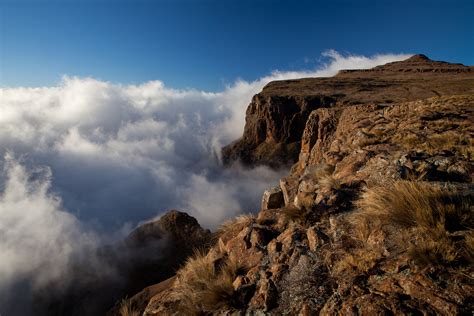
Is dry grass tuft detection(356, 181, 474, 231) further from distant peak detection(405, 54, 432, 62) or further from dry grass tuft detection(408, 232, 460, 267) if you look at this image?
distant peak detection(405, 54, 432, 62)

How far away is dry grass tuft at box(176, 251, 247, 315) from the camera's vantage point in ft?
16.0

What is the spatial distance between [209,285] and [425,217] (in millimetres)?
3866

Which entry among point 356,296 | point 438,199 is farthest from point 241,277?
point 438,199

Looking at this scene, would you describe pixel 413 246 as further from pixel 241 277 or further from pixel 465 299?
pixel 241 277

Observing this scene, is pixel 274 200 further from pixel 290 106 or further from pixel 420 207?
pixel 290 106

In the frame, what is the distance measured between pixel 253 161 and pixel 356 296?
11414 centimetres

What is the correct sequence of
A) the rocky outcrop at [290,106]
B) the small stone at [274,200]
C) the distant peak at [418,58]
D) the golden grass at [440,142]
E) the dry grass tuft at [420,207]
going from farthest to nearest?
1. the distant peak at [418,58]
2. the rocky outcrop at [290,106]
3. the small stone at [274,200]
4. the golden grass at [440,142]
5. the dry grass tuft at [420,207]

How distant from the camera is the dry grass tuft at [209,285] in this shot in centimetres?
488

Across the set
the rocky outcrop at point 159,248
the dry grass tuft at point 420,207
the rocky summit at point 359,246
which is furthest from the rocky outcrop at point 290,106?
the dry grass tuft at point 420,207

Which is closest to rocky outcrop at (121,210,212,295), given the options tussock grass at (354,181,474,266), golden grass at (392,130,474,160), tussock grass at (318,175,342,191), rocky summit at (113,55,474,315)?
golden grass at (392,130,474,160)

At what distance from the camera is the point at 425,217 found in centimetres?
450

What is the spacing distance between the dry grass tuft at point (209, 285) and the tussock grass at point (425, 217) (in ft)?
8.64

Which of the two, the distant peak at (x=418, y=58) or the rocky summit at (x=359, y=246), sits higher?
the distant peak at (x=418, y=58)

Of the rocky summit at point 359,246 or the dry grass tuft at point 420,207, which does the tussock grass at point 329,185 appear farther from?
the dry grass tuft at point 420,207
